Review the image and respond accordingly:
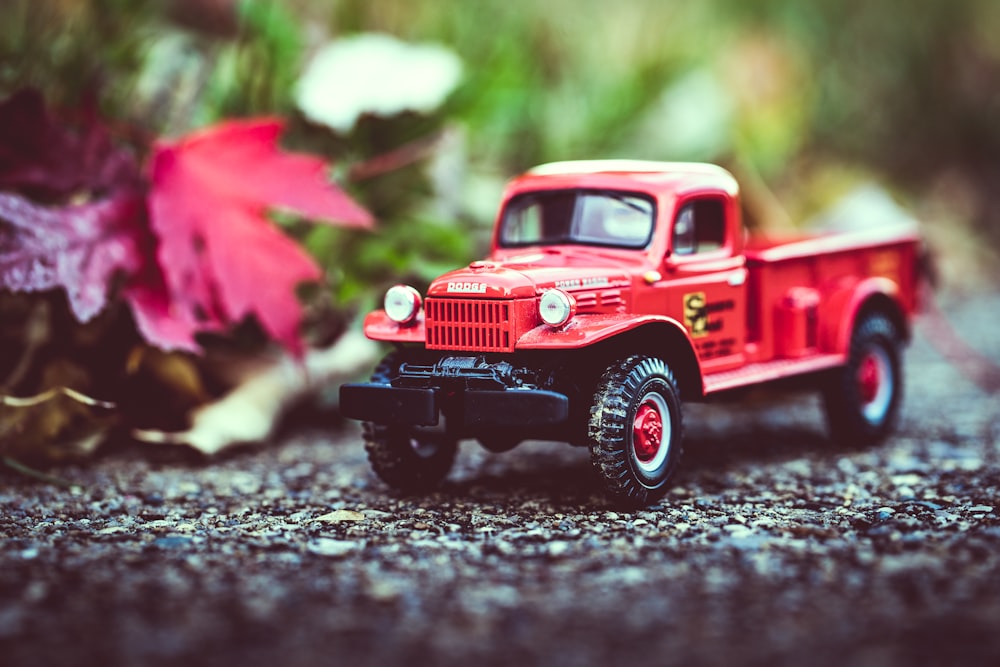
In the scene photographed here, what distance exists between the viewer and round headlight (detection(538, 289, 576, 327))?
119 inches

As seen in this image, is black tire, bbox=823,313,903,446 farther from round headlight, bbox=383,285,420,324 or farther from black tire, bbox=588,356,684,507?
round headlight, bbox=383,285,420,324

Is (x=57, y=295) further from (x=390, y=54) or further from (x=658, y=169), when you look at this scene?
(x=658, y=169)

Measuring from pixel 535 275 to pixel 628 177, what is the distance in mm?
532

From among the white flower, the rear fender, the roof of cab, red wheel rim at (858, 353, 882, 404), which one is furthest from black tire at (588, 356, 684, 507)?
the white flower

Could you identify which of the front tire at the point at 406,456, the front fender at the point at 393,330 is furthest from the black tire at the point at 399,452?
the front fender at the point at 393,330

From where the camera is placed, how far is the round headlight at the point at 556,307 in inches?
119

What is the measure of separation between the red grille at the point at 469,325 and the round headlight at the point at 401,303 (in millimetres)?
79

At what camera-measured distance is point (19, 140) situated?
3.51 meters

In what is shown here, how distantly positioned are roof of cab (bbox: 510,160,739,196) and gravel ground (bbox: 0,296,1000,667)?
0.88 m

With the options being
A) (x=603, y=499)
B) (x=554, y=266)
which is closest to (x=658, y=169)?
(x=554, y=266)

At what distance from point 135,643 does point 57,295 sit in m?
1.97

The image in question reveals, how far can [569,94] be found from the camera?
6262mm

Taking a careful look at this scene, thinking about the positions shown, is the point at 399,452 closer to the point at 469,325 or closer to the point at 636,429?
the point at 469,325

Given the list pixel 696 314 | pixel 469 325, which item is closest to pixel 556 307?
pixel 469 325
